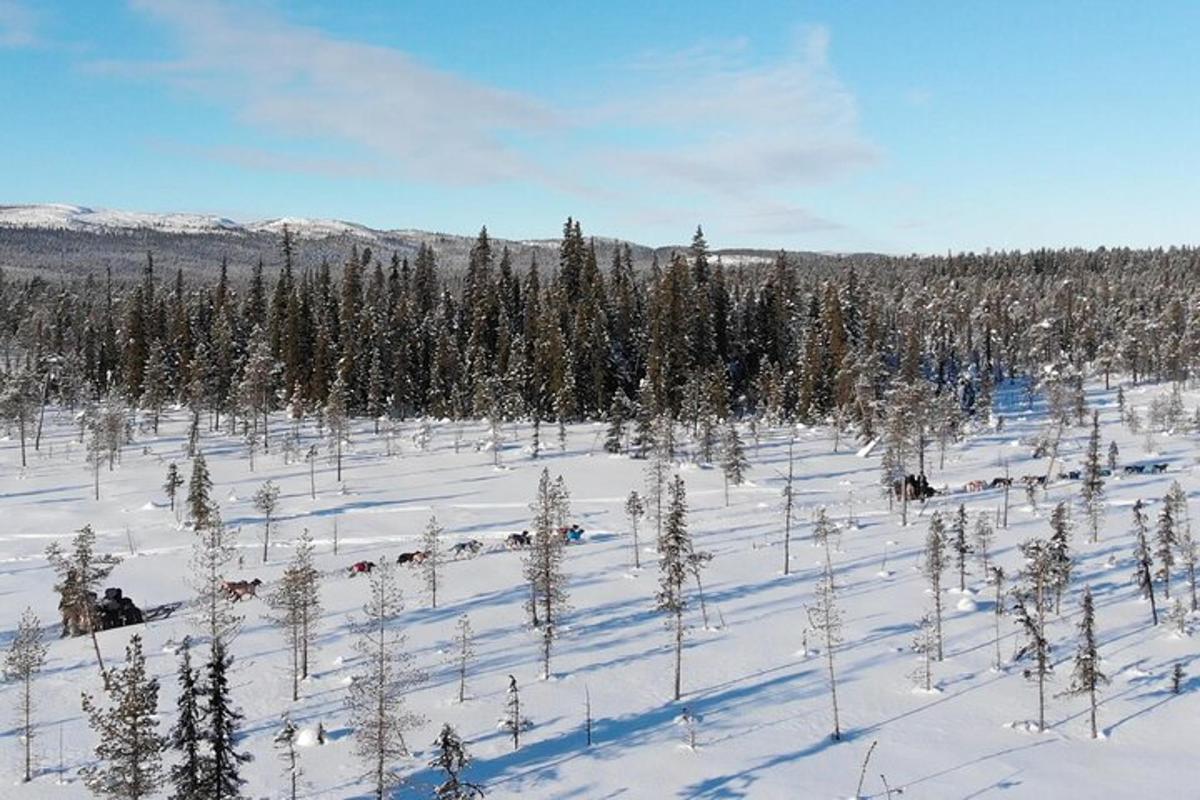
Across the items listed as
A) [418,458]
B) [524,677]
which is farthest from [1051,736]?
[418,458]

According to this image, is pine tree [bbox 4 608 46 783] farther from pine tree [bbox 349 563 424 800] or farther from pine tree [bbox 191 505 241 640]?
pine tree [bbox 349 563 424 800]

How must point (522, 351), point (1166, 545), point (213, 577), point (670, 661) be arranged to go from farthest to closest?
point (522, 351) < point (1166, 545) < point (670, 661) < point (213, 577)

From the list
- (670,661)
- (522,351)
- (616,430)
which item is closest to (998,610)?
(670,661)

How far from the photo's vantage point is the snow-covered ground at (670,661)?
111 feet

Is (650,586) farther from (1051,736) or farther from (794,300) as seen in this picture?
(794,300)

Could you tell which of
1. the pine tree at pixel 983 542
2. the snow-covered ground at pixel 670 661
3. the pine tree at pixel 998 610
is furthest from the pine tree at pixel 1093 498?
the pine tree at pixel 998 610

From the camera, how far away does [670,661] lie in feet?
146

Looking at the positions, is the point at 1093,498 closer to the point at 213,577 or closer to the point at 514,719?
the point at 514,719

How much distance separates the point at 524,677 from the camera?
42438mm

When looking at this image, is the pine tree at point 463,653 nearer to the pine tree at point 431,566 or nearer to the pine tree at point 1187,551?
the pine tree at point 431,566

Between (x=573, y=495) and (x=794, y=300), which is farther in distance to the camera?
(x=794, y=300)

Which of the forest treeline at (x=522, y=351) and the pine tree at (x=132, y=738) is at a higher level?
the forest treeline at (x=522, y=351)

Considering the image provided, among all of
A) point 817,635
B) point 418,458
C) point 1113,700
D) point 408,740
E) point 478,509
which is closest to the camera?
point 408,740

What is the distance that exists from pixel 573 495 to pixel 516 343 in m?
48.8
